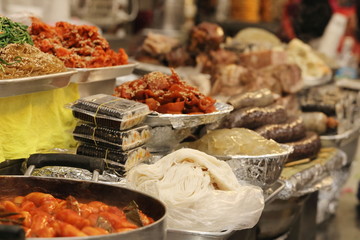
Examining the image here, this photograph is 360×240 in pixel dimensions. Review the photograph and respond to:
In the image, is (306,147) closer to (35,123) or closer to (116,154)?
(116,154)

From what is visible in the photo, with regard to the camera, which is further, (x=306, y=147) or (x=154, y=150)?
(x=306, y=147)

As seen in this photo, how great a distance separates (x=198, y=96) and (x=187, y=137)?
0.28 meters

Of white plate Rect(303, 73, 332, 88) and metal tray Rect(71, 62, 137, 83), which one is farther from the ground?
metal tray Rect(71, 62, 137, 83)

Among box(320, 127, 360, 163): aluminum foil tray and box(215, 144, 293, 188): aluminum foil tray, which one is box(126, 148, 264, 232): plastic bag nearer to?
box(215, 144, 293, 188): aluminum foil tray

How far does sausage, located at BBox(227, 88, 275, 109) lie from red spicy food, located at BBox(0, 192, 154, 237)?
1.57 m

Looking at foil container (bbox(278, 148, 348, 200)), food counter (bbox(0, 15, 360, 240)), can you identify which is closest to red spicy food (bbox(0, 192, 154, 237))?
food counter (bbox(0, 15, 360, 240))

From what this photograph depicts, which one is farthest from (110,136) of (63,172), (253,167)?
(253,167)

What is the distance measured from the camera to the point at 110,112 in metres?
2.16

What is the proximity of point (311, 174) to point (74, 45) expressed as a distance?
1.45 meters

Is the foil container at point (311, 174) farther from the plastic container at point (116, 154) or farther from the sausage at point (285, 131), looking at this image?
the plastic container at point (116, 154)

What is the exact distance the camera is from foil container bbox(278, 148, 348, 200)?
9.41 feet

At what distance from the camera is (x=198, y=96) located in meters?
2.54

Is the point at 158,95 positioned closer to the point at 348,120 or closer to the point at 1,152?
the point at 1,152

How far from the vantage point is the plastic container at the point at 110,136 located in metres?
2.16
